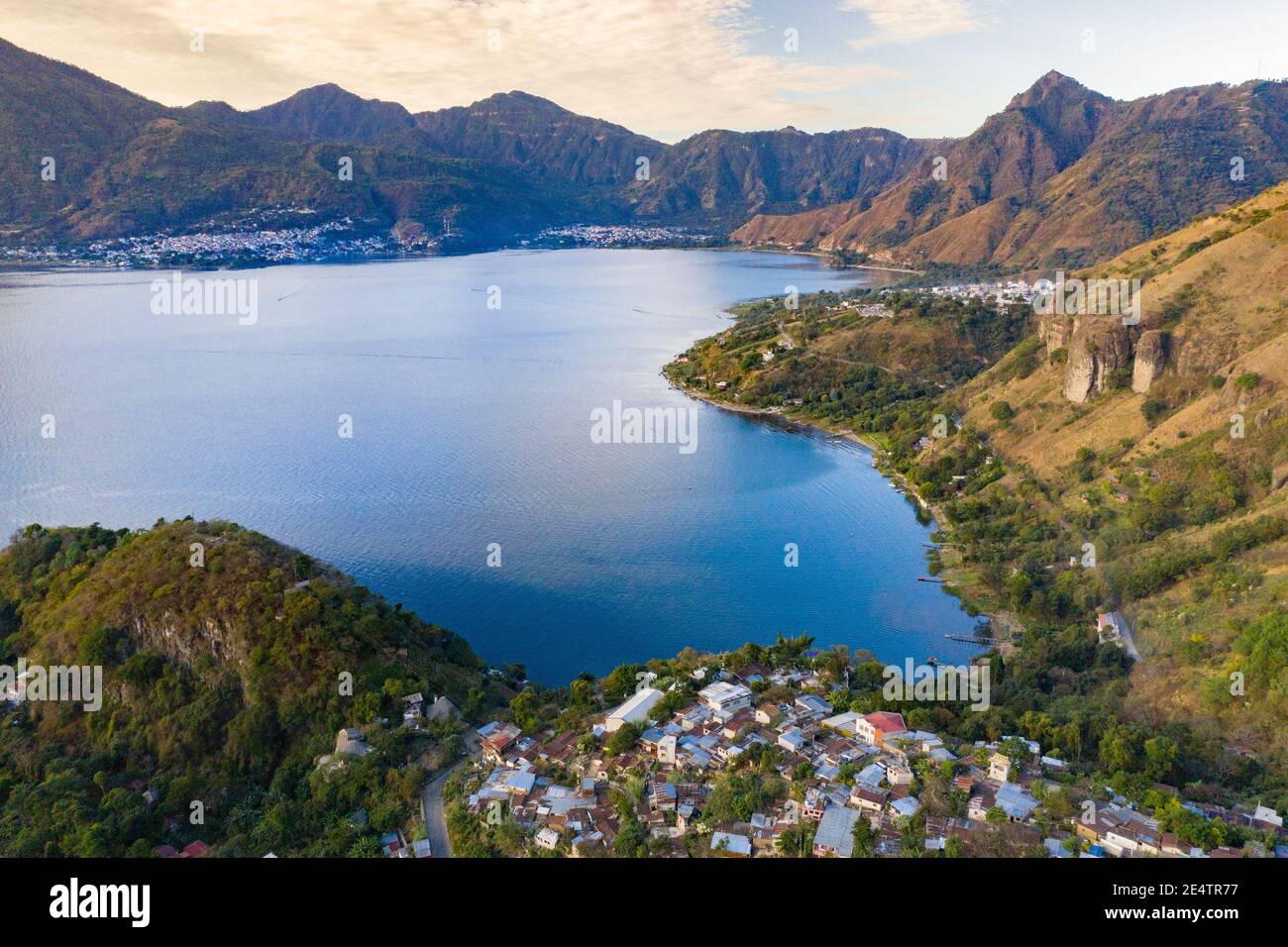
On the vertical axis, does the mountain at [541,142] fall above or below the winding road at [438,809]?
above

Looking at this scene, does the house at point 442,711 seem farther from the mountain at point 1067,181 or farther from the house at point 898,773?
the mountain at point 1067,181

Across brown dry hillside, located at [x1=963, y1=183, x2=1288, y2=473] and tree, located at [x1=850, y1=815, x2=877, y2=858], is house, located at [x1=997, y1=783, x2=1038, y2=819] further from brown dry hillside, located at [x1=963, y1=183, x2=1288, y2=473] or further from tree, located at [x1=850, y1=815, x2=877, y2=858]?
brown dry hillside, located at [x1=963, y1=183, x2=1288, y2=473]

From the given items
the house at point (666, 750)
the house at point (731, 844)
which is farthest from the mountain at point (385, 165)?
the house at point (731, 844)

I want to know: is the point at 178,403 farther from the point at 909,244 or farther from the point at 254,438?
the point at 909,244

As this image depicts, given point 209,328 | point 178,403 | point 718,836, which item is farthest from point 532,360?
point 718,836

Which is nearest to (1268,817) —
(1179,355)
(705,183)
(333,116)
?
(1179,355)

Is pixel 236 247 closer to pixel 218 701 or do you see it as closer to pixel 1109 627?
pixel 218 701

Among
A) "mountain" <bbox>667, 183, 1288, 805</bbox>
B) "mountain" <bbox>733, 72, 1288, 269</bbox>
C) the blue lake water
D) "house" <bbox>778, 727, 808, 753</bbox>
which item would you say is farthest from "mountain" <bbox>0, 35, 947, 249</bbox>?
"house" <bbox>778, 727, 808, 753</bbox>
